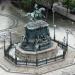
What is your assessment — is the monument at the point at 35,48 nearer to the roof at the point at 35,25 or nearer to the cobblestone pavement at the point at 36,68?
the roof at the point at 35,25

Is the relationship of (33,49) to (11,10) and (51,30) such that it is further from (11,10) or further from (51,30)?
(11,10)

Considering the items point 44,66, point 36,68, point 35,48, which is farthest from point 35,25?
point 36,68

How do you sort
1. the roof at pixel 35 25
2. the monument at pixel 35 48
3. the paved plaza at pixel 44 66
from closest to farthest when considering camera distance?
1. the paved plaza at pixel 44 66
2. the monument at pixel 35 48
3. the roof at pixel 35 25

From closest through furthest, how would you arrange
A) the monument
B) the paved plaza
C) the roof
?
1. the paved plaza
2. the monument
3. the roof

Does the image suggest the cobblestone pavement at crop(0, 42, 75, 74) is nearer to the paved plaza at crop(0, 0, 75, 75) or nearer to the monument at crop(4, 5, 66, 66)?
the paved plaza at crop(0, 0, 75, 75)

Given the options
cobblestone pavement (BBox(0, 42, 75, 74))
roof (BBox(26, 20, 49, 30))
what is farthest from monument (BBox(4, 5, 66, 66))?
cobblestone pavement (BBox(0, 42, 75, 74))

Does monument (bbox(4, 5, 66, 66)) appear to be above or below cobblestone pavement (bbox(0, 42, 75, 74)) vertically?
above

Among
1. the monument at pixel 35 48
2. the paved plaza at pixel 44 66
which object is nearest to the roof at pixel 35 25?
the monument at pixel 35 48

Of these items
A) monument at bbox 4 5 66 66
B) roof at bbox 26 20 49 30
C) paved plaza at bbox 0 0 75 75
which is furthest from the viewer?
roof at bbox 26 20 49 30

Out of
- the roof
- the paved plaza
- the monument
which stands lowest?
the paved plaza

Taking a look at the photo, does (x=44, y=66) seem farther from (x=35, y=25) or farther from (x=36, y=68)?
(x=35, y=25)

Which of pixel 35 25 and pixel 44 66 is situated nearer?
pixel 44 66

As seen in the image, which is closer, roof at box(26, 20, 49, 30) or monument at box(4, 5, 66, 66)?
monument at box(4, 5, 66, 66)

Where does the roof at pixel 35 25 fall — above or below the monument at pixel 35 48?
above
